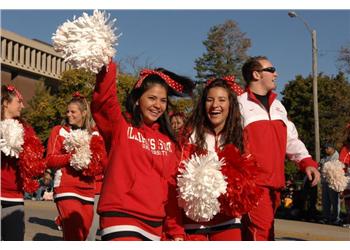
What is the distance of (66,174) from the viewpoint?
20.0 feet

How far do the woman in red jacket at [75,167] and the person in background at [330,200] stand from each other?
6597 mm

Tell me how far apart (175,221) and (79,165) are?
2452 millimetres

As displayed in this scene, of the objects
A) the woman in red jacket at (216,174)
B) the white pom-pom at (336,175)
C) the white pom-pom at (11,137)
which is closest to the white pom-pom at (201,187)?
the woman in red jacket at (216,174)

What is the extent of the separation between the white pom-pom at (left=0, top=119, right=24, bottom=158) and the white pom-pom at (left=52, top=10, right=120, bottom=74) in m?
1.86

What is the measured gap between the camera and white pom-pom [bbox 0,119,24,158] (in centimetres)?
505

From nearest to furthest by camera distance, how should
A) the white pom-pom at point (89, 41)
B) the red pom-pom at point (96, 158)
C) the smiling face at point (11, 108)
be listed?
the white pom-pom at point (89, 41) → the smiling face at point (11, 108) → the red pom-pom at point (96, 158)

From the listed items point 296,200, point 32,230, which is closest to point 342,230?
point 296,200

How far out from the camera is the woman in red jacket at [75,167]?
5902mm

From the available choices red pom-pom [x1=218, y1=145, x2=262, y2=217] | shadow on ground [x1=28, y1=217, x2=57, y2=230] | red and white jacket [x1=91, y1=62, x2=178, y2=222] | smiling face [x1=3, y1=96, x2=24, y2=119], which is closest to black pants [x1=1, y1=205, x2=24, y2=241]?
smiling face [x1=3, y1=96, x2=24, y2=119]

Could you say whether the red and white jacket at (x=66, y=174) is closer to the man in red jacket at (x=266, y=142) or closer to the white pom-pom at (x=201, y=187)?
the man in red jacket at (x=266, y=142)

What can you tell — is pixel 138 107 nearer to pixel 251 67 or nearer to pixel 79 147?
pixel 251 67

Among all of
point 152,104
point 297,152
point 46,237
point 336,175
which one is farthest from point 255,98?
point 46,237

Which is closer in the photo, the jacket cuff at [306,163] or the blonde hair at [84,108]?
the jacket cuff at [306,163]

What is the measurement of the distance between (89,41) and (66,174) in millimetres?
2949
